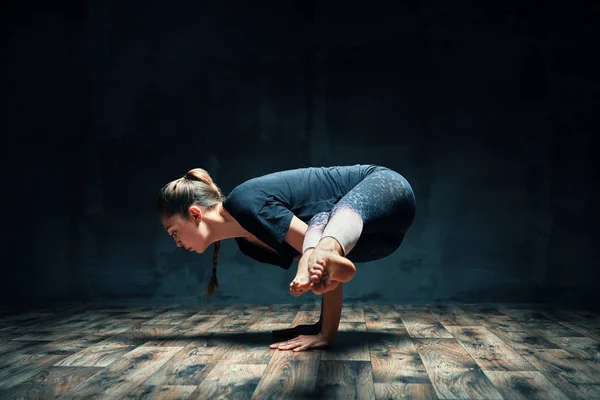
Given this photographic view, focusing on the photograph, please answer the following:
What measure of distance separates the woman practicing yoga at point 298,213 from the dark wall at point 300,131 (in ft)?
5.70

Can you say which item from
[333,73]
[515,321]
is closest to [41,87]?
[333,73]

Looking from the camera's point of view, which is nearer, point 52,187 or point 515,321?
point 515,321

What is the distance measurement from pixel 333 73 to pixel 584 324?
7.53 feet

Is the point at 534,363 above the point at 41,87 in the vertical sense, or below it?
below

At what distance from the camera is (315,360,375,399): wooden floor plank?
1.56 m

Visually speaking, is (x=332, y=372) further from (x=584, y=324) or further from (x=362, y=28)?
(x=362, y=28)

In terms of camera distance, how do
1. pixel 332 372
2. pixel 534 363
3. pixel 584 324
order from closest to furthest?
1. pixel 332 372
2. pixel 534 363
3. pixel 584 324

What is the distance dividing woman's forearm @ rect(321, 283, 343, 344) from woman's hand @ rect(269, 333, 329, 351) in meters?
0.02

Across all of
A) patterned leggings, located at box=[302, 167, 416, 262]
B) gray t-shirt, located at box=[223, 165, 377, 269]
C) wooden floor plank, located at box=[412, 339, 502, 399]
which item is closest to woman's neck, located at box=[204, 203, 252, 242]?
gray t-shirt, located at box=[223, 165, 377, 269]

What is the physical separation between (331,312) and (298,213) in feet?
1.33

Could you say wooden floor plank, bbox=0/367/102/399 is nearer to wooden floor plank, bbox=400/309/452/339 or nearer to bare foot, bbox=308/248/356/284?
bare foot, bbox=308/248/356/284

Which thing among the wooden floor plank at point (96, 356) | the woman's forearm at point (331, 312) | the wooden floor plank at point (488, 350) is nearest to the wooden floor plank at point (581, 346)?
the wooden floor plank at point (488, 350)

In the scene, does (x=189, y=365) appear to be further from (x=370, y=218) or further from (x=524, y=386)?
(x=524, y=386)

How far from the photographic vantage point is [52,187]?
425 cm
